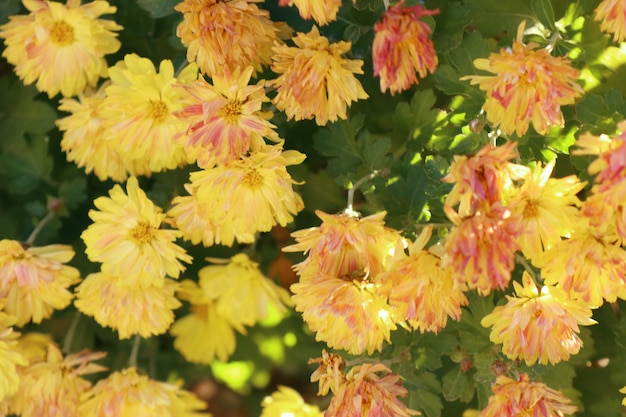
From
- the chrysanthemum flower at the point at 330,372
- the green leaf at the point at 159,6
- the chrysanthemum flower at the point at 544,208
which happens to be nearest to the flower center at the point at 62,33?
the green leaf at the point at 159,6

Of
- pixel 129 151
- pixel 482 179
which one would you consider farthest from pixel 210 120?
pixel 482 179

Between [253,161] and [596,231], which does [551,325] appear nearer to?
[596,231]

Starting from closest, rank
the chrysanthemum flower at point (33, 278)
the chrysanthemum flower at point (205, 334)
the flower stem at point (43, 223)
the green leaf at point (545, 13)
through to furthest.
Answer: the green leaf at point (545, 13) → the chrysanthemum flower at point (33, 278) → the flower stem at point (43, 223) → the chrysanthemum flower at point (205, 334)

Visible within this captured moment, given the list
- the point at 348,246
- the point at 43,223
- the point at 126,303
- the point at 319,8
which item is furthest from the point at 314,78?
the point at 43,223

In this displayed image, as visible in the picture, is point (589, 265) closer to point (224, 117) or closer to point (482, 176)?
point (482, 176)

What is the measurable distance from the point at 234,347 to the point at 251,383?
115 millimetres

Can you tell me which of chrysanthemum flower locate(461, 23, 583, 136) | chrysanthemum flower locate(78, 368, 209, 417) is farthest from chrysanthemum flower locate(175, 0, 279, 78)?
chrysanthemum flower locate(78, 368, 209, 417)

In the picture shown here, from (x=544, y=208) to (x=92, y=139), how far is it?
64 cm

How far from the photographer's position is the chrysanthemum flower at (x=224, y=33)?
3.21 feet

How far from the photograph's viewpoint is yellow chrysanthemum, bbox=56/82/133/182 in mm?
1184

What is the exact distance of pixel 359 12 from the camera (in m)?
1.19

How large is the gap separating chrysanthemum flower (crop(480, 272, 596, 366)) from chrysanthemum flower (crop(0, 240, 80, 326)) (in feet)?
→ 1.98

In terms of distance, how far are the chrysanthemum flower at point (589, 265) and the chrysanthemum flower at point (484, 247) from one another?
0.09 metres

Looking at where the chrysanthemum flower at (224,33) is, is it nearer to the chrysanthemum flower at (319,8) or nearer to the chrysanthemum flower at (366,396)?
the chrysanthemum flower at (319,8)
